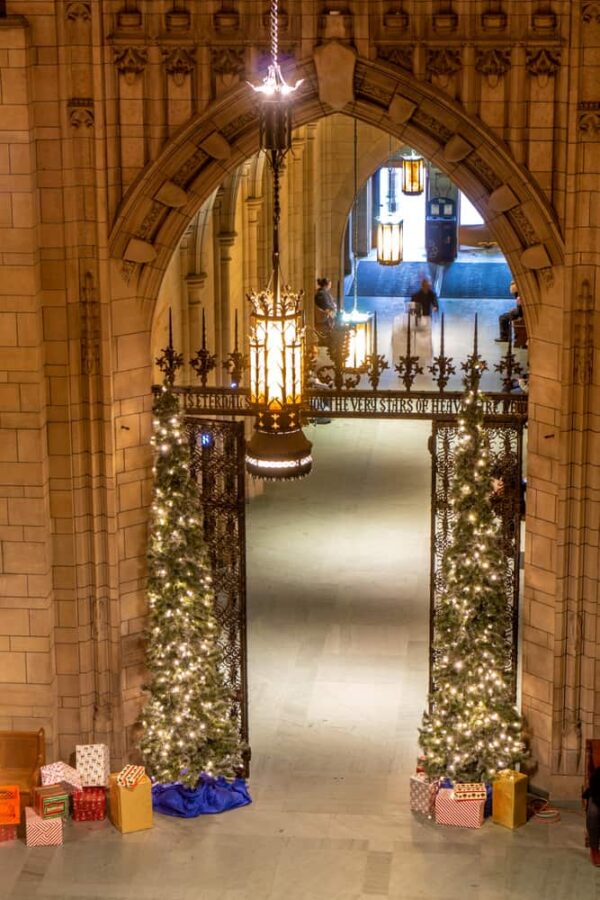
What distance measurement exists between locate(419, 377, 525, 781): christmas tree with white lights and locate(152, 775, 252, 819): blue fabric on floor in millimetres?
1921

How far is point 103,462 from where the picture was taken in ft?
62.4

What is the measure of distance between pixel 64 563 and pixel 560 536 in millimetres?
4702

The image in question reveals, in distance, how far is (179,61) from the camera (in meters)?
18.2

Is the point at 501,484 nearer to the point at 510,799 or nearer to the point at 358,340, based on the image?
the point at 510,799

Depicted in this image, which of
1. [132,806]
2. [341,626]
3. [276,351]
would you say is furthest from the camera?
[341,626]

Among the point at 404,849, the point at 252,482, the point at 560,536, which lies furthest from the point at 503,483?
the point at 252,482

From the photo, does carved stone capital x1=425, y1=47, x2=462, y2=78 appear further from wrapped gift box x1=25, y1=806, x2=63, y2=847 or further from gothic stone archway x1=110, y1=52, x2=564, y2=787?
wrapped gift box x1=25, y1=806, x2=63, y2=847

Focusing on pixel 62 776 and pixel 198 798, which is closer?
pixel 62 776

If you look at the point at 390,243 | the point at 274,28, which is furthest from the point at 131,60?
the point at 390,243

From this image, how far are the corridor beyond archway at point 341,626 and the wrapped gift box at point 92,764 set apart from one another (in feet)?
5.25

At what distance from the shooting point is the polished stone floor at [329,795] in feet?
59.6

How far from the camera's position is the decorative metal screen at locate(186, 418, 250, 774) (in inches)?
763

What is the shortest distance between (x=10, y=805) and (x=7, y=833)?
27 cm

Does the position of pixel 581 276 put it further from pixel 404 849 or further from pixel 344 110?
pixel 404 849
